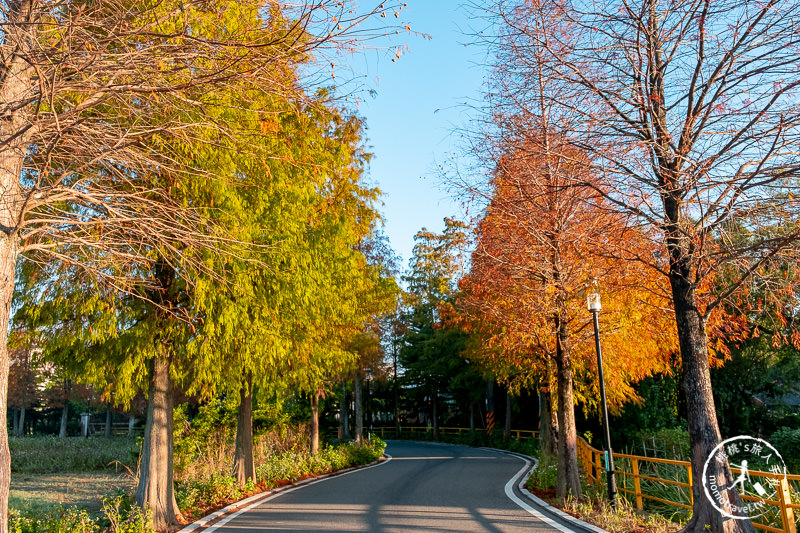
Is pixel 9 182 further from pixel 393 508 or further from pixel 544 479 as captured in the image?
pixel 544 479

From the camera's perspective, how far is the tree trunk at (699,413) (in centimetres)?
686

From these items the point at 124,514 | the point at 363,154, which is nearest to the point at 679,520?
the point at 124,514

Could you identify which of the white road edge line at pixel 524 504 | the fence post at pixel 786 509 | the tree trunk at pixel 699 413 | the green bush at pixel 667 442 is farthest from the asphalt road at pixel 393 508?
the green bush at pixel 667 442

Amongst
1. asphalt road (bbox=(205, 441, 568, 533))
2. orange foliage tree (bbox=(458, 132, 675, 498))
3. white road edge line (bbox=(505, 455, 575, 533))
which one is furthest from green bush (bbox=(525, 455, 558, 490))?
orange foliage tree (bbox=(458, 132, 675, 498))

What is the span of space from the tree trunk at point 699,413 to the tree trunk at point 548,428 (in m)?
11.7

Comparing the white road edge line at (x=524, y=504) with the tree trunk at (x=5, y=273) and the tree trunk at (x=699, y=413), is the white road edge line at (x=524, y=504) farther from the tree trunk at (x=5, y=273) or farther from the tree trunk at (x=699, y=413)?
the tree trunk at (x=5, y=273)

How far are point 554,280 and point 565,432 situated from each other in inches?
128

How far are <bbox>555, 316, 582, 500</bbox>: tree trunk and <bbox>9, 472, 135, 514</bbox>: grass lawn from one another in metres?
8.82

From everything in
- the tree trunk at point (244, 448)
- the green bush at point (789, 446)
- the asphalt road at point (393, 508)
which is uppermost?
the tree trunk at point (244, 448)

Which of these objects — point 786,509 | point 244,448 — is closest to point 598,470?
point 786,509

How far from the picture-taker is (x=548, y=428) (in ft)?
73.9

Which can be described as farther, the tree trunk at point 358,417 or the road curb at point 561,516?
the tree trunk at point 358,417

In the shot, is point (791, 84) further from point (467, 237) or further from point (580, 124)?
point (467, 237)

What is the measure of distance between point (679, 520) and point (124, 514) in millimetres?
9581
